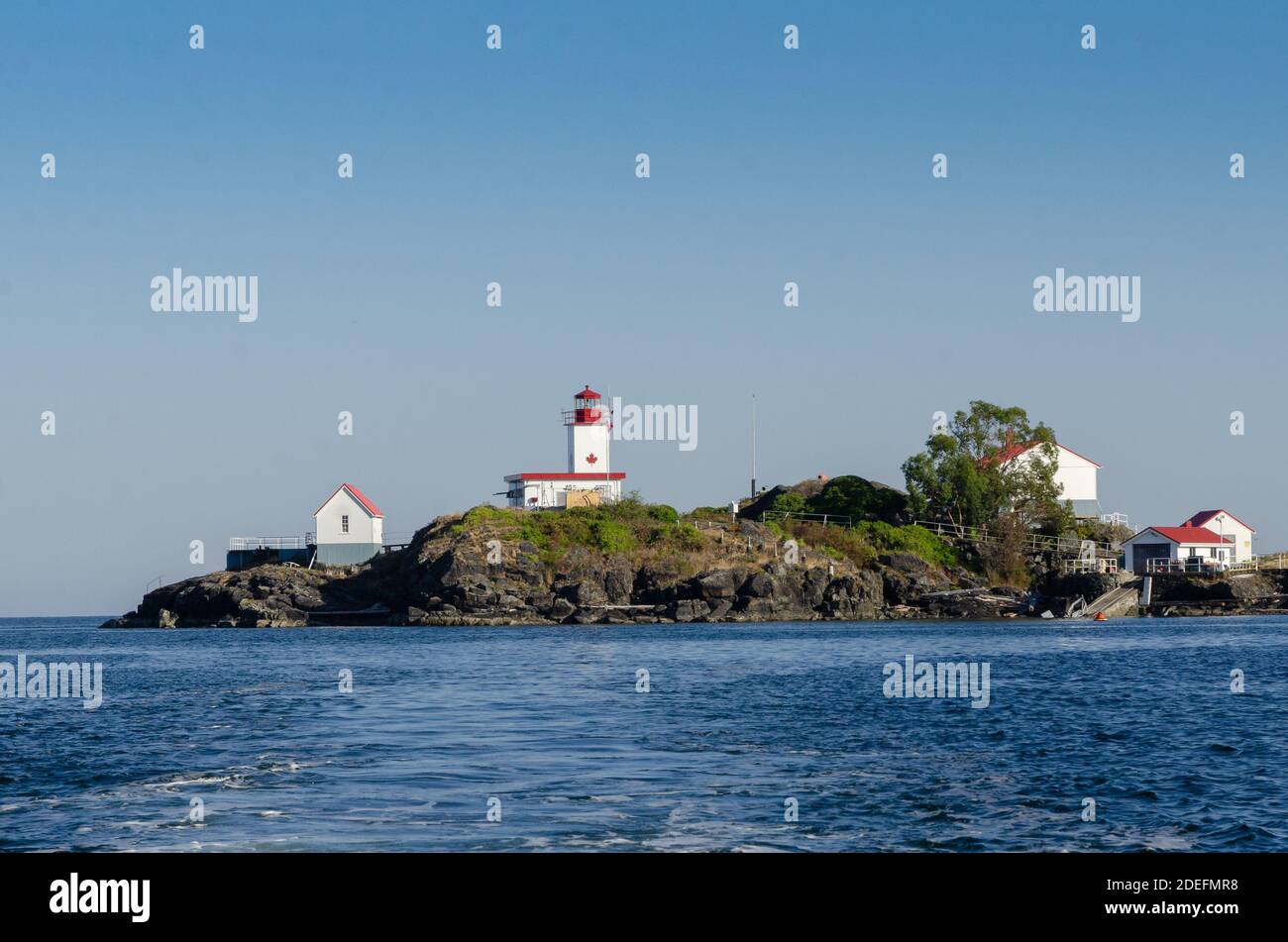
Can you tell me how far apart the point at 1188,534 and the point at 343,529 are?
221ft

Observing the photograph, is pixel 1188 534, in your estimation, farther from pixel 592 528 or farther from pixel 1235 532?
pixel 592 528

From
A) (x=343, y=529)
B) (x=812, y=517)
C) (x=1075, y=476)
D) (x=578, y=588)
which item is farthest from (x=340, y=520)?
(x=1075, y=476)

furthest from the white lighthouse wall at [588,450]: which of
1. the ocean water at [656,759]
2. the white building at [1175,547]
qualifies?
the ocean water at [656,759]

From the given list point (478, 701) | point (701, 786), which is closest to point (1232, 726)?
point (701, 786)

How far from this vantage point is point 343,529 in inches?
4151

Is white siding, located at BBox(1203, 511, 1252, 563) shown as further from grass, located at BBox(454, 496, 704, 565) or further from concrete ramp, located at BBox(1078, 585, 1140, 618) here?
grass, located at BBox(454, 496, 704, 565)

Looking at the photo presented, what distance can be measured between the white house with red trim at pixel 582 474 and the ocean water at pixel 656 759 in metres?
54.0
